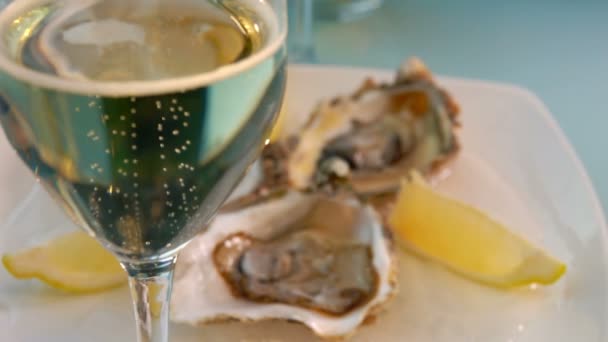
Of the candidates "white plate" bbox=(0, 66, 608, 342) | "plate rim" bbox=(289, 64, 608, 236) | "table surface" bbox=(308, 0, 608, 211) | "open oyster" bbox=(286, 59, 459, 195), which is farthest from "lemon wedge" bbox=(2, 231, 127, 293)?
"table surface" bbox=(308, 0, 608, 211)

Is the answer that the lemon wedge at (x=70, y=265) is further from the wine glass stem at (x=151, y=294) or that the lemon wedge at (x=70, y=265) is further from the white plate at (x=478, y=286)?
the wine glass stem at (x=151, y=294)

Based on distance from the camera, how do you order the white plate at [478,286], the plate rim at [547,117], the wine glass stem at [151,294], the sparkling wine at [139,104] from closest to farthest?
1. the sparkling wine at [139,104]
2. the wine glass stem at [151,294]
3. the white plate at [478,286]
4. the plate rim at [547,117]

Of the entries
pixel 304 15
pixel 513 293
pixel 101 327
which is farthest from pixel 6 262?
pixel 304 15

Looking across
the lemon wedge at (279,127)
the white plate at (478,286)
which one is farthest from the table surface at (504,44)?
the lemon wedge at (279,127)

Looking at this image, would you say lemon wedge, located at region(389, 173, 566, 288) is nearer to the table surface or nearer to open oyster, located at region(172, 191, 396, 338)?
open oyster, located at region(172, 191, 396, 338)

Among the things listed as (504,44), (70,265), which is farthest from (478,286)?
(504,44)

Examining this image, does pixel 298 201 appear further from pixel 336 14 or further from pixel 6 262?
pixel 336 14
